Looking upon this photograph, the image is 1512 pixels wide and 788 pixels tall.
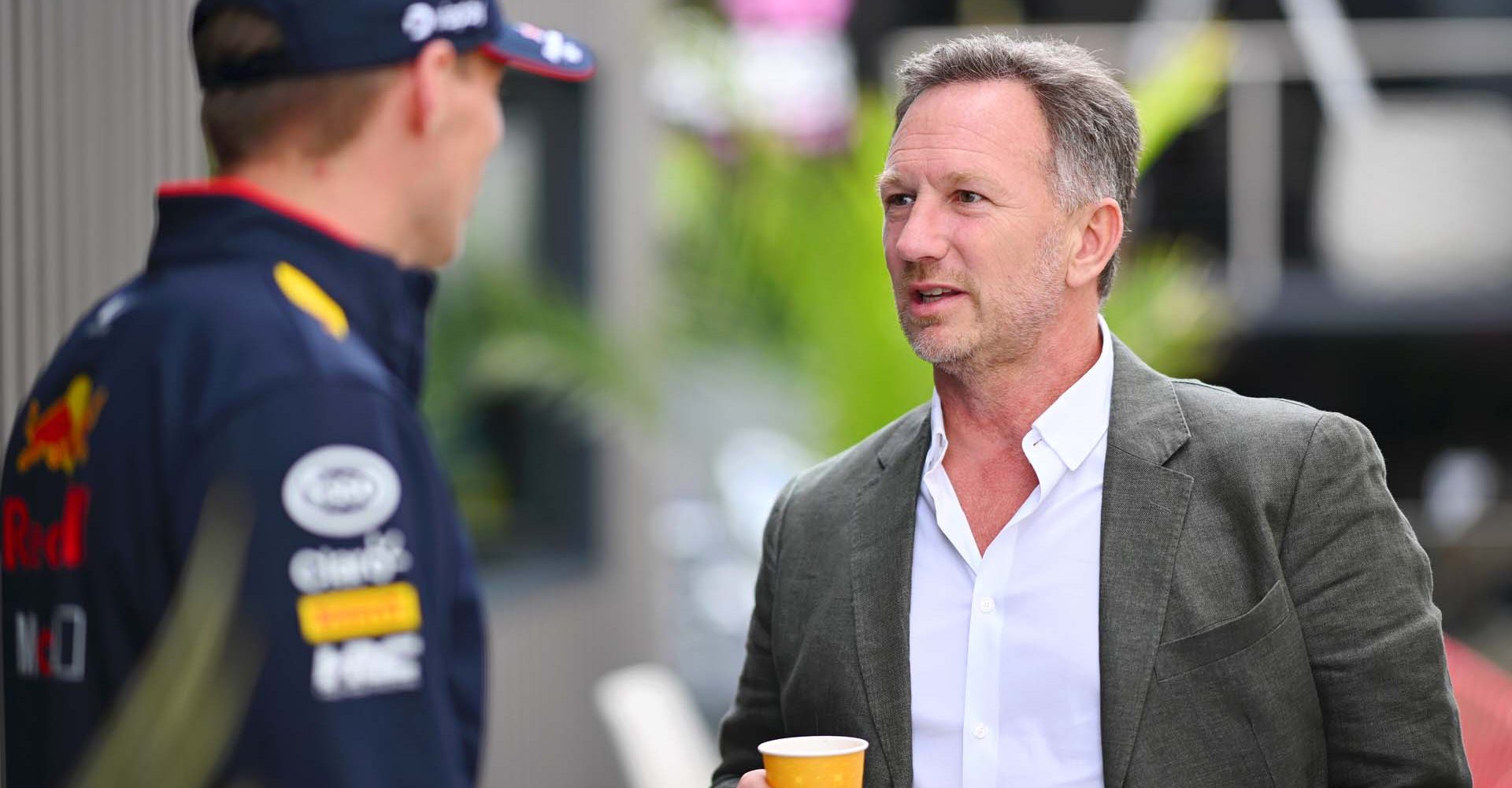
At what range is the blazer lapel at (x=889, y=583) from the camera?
2.01m

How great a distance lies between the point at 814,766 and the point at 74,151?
2.21 m

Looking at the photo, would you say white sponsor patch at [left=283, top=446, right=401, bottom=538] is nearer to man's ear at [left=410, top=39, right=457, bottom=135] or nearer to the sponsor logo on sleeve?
the sponsor logo on sleeve

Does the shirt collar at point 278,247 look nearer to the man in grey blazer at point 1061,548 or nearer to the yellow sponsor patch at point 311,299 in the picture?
the yellow sponsor patch at point 311,299

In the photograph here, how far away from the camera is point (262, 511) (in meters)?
1.37

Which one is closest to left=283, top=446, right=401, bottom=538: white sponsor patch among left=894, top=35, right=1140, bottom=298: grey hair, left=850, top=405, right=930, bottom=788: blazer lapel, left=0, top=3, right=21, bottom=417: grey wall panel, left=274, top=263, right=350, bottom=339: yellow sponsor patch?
left=274, top=263, right=350, bottom=339: yellow sponsor patch

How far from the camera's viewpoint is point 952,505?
2.12 meters

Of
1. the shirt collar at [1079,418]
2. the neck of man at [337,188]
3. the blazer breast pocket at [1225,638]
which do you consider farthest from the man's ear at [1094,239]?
the neck of man at [337,188]

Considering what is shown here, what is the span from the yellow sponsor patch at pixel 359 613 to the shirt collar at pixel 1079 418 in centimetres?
94

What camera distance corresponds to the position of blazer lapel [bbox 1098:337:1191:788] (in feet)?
6.21

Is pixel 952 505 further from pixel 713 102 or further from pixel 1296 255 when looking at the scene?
pixel 1296 255

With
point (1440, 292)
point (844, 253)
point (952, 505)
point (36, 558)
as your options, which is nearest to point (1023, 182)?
point (952, 505)

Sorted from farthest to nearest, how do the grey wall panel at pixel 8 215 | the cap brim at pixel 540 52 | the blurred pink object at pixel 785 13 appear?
the blurred pink object at pixel 785 13, the grey wall panel at pixel 8 215, the cap brim at pixel 540 52

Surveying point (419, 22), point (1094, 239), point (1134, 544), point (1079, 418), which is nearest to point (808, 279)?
point (1094, 239)

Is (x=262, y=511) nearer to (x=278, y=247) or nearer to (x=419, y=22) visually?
(x=278, y=247)
